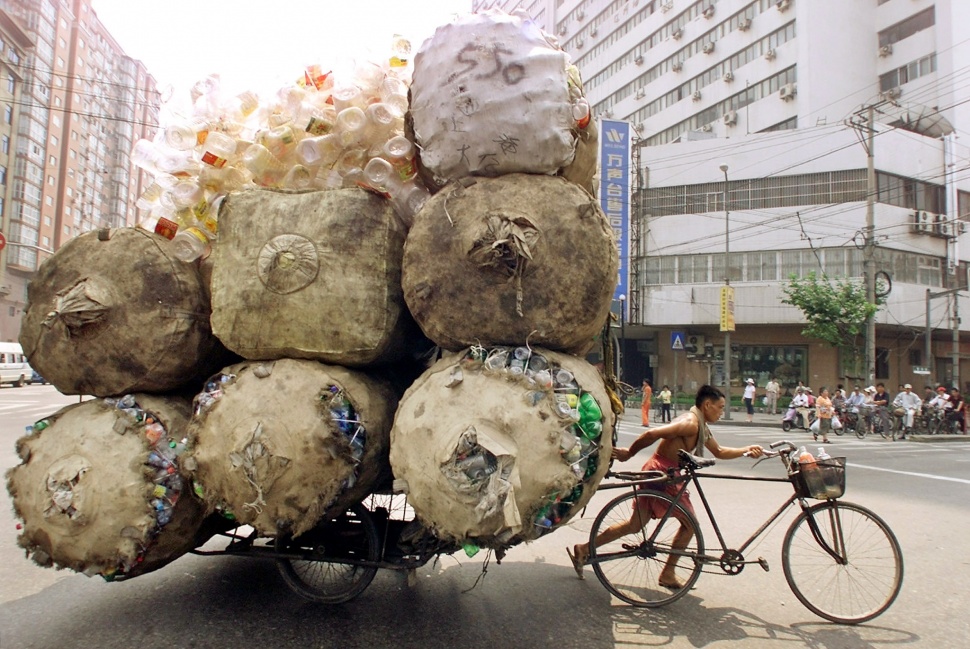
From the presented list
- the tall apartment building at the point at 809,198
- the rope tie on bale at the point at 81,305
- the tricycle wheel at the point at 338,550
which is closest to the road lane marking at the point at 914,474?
the tricycle wheel at the point at 338,550

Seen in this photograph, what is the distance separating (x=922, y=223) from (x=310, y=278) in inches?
1182

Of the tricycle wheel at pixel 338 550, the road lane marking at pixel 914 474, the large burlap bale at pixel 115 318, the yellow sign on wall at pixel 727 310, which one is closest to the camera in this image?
the large burlap bale at pixel 115 318

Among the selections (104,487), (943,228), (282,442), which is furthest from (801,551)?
(943,228)

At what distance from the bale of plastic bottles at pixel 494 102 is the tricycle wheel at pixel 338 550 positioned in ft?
6.10

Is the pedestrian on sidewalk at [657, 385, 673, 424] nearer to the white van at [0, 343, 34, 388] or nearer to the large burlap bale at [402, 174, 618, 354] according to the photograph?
the large burlap bale at [402, 174, 618, 354]

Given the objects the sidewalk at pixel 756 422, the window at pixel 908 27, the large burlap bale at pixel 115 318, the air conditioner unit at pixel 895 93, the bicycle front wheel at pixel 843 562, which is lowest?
the sidewalk at pixel 756 422

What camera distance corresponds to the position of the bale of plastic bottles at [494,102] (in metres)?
2.93

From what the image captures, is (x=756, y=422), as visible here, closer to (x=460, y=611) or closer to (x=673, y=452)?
(x=673, y=452)

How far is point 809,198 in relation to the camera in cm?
2673

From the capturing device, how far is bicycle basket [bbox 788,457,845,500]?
3689 millimetres

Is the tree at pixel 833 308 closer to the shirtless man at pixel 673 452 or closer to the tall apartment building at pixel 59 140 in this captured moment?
the shirtless man at pixel 673 452

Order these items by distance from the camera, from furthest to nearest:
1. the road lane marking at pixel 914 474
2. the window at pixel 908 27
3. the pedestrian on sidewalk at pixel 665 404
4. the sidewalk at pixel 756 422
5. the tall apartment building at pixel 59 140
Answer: the tall apartment building at pixel 59 140
the window at pixel 908 27
the pedestrian on sidewalk at pixel 665 404
the sidewalk at pixel 756 422
the road lane marking at pixel 914 474

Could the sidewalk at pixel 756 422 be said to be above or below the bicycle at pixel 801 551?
below

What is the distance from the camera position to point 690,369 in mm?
29844
